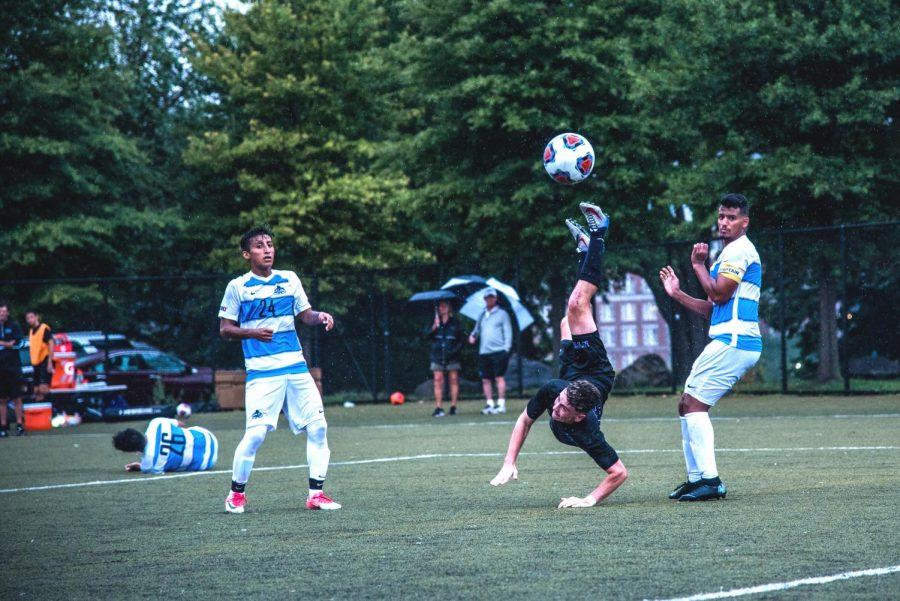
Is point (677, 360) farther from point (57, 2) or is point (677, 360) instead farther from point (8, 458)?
point (57, 2)

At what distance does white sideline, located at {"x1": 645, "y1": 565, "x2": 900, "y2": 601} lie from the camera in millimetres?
5539

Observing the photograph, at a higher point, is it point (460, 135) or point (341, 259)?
point (460, 135)

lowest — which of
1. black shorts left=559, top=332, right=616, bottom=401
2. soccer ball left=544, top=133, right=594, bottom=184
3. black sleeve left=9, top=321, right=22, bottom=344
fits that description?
black shorts left=559, top=332, right=616, bottom=401

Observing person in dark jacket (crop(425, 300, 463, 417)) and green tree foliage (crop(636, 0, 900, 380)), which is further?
green tree foliage (crop(636, 0, 900, 380))

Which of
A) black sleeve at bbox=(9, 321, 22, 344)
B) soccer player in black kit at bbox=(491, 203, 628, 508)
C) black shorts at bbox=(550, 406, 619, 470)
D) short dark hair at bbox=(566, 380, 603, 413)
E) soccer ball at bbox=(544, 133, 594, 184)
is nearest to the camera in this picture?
short dark hair at bbox=(566, 380, 603, 413)

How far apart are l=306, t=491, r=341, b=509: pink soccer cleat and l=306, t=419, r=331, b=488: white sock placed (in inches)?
3.5

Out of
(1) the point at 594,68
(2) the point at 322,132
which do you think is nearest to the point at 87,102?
(2) the point at 322,132

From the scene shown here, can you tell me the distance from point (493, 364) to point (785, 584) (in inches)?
702

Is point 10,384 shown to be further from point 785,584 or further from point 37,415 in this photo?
point 785,584

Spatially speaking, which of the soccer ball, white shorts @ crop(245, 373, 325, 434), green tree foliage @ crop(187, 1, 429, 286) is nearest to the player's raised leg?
the soccer ball

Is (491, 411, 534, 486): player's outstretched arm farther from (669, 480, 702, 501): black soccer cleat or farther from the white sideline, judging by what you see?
the white sideline

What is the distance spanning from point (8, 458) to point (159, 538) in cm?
934

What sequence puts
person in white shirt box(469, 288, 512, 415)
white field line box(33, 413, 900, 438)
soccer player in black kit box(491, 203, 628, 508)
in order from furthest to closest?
person in white shirt box(469, 288, 512, 415), white field line box(33, 413, 900, 438), soccer player in black kit box(491, 203, 628, 508)

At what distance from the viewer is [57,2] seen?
3853cm
